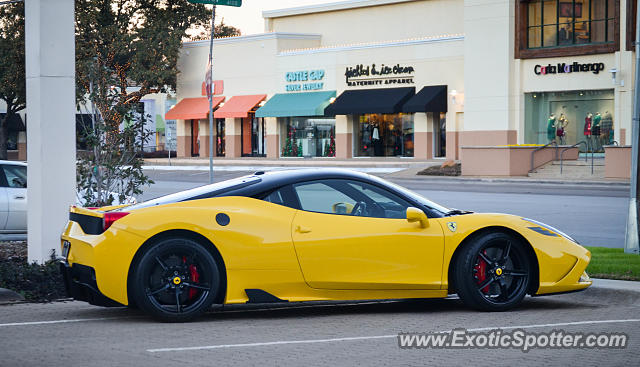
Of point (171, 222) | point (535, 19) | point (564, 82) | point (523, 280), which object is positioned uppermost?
point (535, 19)

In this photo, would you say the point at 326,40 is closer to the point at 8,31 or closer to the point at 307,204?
the point at 8,31

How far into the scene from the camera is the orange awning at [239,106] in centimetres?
5709

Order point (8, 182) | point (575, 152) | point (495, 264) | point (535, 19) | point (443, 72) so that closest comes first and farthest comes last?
point (495, 264)
point (8, 182)
point (575, 152)
point (535, 19)
point (443, 72)

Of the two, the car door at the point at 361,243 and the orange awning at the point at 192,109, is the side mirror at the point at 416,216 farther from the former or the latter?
the orange awning at the point at 192,109

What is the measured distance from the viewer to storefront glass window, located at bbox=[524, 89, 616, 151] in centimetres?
4188

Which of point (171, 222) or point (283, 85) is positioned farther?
point (283, 85)

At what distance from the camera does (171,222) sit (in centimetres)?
768

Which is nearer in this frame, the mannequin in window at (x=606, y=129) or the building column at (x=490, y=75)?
the mannequin in window at (x=606, y=129)

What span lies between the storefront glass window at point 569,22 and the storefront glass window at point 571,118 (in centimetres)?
249

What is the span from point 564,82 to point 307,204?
3681cm

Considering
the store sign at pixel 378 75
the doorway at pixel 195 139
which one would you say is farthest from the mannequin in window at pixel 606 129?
the doorway at pixel 195 139

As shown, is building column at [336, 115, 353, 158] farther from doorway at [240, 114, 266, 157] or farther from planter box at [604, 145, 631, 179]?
planter box at [604, 145, 631, 179]

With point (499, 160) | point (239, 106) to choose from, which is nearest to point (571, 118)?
point (499, 160)

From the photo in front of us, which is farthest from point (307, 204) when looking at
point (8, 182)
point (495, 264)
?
point (8, 182)
